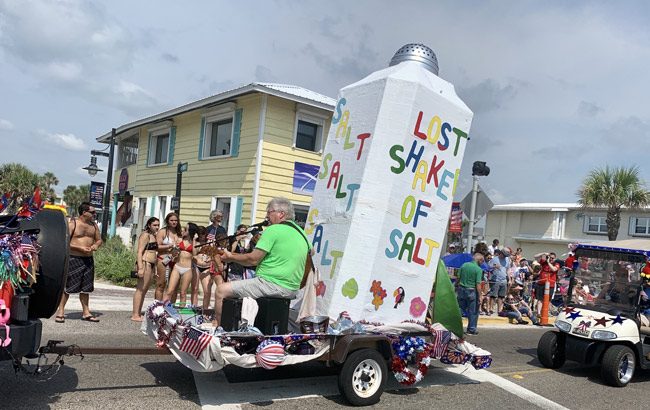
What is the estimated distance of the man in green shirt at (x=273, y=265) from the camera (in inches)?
210

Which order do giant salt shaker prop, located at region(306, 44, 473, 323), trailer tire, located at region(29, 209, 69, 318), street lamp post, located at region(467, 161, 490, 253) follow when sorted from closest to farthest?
trailer tire, located at region(29, 209, 69, 318), giant salt shaker prop, located at region(306, 44, 473, 323), street lamp post, located at region(467, 161, 490, 253)

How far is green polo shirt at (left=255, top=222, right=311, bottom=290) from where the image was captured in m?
5.36

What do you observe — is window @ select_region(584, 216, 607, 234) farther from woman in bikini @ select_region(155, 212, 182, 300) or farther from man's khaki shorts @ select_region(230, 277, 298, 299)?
man's khaki shorts @ select_region(230, 277, 298, 299)

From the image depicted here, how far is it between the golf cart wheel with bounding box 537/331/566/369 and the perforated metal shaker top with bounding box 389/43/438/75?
4.32 metres

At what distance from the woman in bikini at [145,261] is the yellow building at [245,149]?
239 inches

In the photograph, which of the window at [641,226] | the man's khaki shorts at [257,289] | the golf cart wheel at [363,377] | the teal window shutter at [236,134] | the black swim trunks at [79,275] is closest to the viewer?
the golf cart wheel at [363,377]

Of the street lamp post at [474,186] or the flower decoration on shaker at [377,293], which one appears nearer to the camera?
the flower decoration on shaker at [377,293]

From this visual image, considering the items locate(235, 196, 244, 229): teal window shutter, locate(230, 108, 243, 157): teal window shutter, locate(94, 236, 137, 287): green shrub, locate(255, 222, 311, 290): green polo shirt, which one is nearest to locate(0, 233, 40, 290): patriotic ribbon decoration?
locate(255, 222, 311, 290): green polo shirt

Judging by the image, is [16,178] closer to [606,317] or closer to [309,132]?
[309,132]

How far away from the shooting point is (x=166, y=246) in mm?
8648

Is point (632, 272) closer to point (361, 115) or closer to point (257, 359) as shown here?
point (361, 115)

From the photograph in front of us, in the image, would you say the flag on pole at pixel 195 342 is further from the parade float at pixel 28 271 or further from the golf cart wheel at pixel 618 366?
the golf cart wheel at pixel 618 366

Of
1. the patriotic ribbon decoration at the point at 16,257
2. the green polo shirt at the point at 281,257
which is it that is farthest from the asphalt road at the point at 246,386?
the green polo shirt at the point at 281,257

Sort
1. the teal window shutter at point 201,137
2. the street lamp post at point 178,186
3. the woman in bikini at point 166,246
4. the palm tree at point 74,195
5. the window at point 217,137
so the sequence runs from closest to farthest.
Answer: the woman in bikini at point 166,246 → the street lamp post at point 178,186 → the window at point 217,137 → the teal window shutter at point 201,137 → the palm tree at point 74,195
